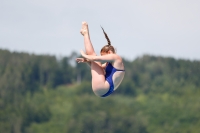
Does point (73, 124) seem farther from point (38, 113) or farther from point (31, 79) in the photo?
point (31, 79)

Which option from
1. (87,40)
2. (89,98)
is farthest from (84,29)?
(89,98)

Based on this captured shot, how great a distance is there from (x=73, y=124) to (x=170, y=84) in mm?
17671

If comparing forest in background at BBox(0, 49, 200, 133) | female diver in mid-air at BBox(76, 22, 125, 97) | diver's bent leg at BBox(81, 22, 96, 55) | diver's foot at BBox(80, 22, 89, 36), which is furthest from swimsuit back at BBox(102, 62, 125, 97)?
forest in background at BBox(0, 49, 200, 133)

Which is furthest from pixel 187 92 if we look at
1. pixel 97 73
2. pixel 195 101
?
pixel 97 73

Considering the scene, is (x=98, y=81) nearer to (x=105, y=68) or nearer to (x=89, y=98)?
(x=105, y=68)

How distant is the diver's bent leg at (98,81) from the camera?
1525 centimetres

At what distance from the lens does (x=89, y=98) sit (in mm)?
84438

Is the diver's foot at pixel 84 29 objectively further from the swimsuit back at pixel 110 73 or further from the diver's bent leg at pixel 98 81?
the swimsuit back at pixel 110 73

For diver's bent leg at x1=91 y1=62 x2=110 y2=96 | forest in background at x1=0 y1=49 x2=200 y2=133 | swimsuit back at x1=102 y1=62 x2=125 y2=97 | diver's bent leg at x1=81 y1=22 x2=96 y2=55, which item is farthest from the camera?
forest in background at x1=0 y1=49 x2=200 y2=133

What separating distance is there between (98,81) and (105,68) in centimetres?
44

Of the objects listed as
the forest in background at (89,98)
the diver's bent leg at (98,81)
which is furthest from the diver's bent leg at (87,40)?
the forest in background at (89,98)

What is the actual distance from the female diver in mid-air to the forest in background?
172 ft

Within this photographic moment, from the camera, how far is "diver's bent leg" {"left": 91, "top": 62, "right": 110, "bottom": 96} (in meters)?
15.2

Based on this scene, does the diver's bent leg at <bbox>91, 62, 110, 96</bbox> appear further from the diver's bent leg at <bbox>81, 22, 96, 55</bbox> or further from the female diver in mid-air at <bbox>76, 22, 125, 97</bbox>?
the diver's bent leg at <bbox>81, 22, 96, 55</bbox>
